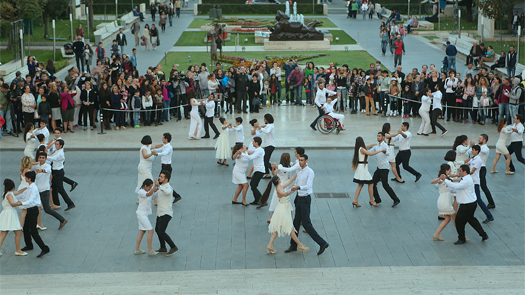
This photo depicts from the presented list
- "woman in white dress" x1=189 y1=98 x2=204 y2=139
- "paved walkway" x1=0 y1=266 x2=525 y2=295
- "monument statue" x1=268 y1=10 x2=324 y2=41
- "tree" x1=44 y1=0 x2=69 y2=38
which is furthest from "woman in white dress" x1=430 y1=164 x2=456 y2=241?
"tree" x1=44 y1=0 x2=69 y2=38

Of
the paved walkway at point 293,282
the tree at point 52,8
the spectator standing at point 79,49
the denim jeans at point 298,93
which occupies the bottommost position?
the paved walkway at point 293,282

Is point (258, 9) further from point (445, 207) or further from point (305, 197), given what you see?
point (305, 197)

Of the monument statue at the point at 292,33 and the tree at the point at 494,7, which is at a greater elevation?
the tree at the point at 494,7

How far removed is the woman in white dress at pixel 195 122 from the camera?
65.4ft

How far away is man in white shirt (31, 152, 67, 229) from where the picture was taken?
1289 cm

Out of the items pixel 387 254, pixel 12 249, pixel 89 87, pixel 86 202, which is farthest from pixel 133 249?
pixel 89 87

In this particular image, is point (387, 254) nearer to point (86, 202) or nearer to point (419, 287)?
point (419, 287)

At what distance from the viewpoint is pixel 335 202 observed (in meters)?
15.0

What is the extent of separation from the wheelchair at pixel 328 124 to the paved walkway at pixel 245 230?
11.9ft

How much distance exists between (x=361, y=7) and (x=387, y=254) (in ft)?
172

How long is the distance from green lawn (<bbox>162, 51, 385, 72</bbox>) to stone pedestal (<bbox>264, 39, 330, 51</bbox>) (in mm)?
1284

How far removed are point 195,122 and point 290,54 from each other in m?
19.5

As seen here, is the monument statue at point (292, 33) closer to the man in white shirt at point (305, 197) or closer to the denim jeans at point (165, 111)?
the denim jeans at point (165, 111)

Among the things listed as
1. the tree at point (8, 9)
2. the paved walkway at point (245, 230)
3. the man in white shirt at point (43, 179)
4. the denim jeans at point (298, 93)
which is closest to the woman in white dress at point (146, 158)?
the paved walkway at point (245, 230)
